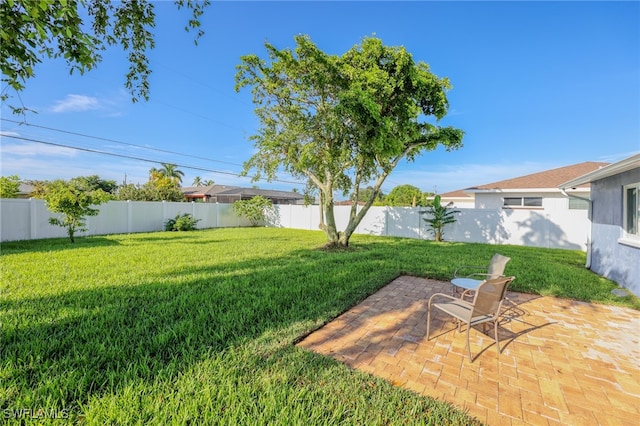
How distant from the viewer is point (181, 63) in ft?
35.5

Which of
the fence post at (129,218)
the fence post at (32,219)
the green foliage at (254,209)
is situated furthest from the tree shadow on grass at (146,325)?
the green foliage at (254,209)

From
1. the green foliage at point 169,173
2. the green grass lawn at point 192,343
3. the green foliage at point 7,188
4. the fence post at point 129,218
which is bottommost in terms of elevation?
the green grass lawn at point 192,343

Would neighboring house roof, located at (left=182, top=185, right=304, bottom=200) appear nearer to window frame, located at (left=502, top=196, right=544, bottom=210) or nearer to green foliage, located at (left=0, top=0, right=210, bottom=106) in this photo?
window frame, located at (left=502, top=196, right=544, bottom=210)

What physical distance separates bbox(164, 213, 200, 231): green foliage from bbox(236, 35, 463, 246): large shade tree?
9311 mm

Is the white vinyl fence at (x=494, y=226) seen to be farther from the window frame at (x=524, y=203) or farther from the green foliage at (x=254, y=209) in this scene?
the green foliage at (x=254, y=209)

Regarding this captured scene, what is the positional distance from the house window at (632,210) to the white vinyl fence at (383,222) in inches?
101

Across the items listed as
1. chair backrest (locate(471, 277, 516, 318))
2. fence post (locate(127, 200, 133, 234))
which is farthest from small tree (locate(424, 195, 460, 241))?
fence post (locate(127, 200, 133, 234))

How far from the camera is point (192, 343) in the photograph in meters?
3.24

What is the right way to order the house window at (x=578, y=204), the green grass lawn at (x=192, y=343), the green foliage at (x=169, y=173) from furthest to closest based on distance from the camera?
the green foliage at (x=169, y=173), the house window at (x=578, y=204), the green grass lawn at (x=192, y=343)

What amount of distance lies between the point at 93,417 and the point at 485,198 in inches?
763

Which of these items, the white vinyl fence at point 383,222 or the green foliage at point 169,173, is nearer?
the white vinyl fence at point 383,222

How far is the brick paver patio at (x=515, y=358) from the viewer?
7.97 feet

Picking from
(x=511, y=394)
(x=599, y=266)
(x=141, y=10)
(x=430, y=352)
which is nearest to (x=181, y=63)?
(x=141, y=10)

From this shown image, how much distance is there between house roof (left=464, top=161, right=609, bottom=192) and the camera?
1545 cm
